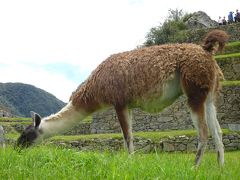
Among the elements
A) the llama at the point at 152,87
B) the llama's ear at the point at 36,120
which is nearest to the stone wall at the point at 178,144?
the llama's ear at the point at 36,120

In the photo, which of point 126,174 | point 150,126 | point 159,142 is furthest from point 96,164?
point 150,126

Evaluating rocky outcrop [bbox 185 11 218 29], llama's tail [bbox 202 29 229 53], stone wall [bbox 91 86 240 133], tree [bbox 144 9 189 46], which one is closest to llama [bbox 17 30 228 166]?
llama's tail [bbox 202 29 229 53]

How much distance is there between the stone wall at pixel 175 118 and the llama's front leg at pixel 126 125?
10.6 meters

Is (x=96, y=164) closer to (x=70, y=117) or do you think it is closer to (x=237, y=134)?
(x=70, y=117)

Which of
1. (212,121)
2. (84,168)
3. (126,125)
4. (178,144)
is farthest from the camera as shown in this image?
(178,144)

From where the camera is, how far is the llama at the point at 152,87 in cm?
650

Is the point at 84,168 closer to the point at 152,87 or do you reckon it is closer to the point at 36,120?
the point at 152,87

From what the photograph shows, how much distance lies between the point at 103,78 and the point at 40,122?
4.70 ft

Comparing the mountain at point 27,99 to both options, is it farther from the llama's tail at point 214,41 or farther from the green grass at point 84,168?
the green grass at point 84,168

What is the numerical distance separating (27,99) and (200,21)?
36.1 meters

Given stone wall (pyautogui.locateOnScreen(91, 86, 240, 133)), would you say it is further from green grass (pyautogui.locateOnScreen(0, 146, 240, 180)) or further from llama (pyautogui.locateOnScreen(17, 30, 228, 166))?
green grass (pyautogui.locateOnScreen(0, 146, 240, 180))

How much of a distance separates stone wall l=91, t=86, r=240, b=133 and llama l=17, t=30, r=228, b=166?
1028 cm

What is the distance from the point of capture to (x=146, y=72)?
6988 mm

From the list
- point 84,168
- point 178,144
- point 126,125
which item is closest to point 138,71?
point 126,125
